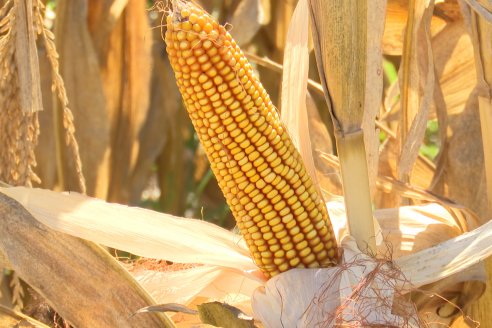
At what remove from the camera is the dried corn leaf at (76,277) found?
4.08 feet

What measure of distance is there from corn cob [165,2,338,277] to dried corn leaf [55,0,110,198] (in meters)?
1.16

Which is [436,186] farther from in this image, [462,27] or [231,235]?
[231,235]

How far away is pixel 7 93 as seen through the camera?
136cm

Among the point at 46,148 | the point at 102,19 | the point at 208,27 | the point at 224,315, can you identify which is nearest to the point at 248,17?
the point at 102,19

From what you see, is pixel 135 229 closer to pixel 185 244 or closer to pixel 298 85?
pixel 185 244

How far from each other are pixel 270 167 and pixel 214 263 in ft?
0.58

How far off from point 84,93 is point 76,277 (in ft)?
4.03

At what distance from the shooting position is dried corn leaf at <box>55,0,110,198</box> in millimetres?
2354

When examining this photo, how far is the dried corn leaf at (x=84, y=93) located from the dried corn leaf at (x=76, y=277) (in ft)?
3.52

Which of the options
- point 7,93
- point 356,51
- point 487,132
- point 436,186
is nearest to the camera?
point 356,51

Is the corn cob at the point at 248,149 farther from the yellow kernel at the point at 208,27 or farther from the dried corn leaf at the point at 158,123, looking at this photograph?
the dried corn leaf at the point at 158,123

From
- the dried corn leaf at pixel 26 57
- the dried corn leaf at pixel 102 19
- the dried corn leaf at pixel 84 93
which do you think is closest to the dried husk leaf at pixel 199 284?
the dried corn leaf at pixel 26 57

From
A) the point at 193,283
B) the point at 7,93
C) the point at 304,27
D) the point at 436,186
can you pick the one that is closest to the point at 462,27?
the point at 436,186

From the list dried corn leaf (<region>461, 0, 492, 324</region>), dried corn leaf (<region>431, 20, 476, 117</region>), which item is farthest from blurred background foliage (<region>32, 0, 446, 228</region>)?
dried corn leaf (<region>461, 0, 492, 324</region>)
